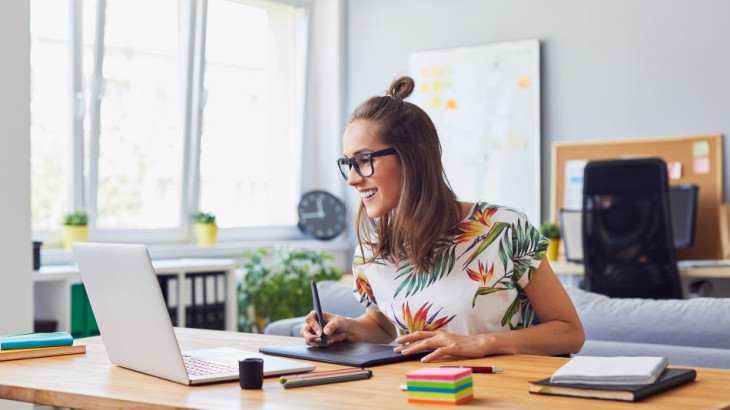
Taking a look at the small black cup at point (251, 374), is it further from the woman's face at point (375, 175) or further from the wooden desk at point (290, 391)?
the woman's face at point (375, 175)

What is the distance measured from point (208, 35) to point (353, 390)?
15.7 ft

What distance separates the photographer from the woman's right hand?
76.6 inches

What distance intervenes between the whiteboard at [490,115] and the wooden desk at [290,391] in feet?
13.2

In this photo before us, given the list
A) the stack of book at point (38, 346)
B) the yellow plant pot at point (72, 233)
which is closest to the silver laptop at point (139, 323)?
the stack of book at point (38, 346)

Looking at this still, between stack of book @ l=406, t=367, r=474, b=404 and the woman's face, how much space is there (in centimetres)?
68

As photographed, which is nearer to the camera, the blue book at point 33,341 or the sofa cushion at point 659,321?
the blue book at point 33,341

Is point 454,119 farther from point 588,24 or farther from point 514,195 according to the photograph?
point 588,24

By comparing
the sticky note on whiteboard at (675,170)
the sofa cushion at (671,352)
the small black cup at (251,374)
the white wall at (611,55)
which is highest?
the white wall at (611,55)

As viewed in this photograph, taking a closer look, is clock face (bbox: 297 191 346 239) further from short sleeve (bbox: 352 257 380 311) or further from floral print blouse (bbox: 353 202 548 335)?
floral print blouse (bbox: 353 202 548 335)

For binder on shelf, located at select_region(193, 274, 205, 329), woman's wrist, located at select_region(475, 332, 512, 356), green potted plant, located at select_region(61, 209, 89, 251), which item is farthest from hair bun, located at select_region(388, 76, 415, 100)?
green potted plant, located at select_region(61, 209, 89, 251)

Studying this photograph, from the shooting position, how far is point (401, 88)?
2.10 metres

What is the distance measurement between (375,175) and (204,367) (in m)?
0.55

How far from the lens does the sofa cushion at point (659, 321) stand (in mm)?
2203

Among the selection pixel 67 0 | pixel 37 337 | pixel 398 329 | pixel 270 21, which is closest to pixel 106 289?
pixel 37 337
